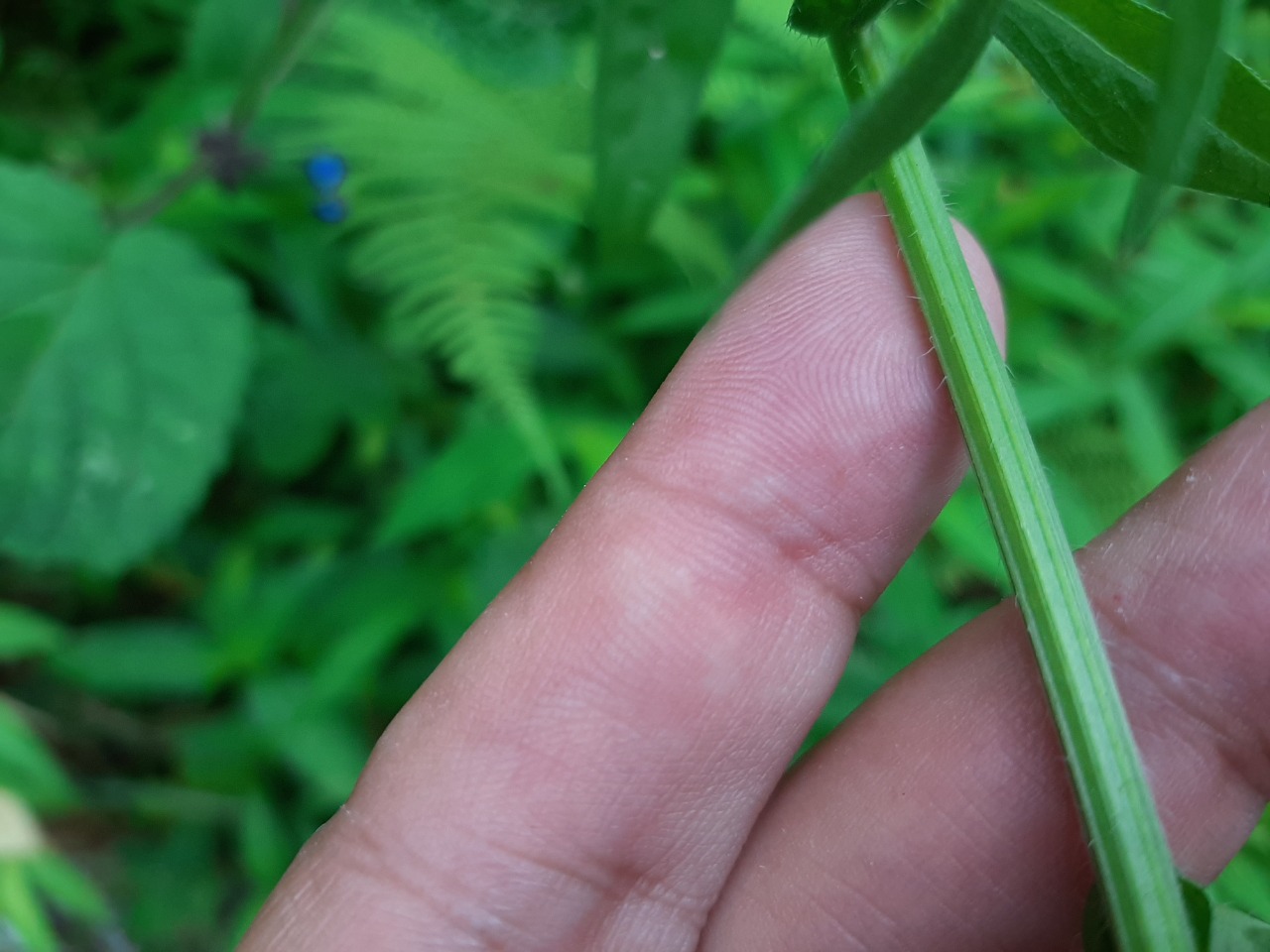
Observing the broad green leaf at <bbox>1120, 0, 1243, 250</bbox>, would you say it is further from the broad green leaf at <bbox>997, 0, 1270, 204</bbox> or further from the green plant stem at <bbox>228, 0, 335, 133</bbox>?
the green plant stem at <bbox>228, 0, 335, 133</bbox>

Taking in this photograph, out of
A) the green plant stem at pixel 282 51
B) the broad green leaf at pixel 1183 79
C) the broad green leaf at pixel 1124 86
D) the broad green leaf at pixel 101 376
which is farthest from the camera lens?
the broad green leaf at pixel 101 376

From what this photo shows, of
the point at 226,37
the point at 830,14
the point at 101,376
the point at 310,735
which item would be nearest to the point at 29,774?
the point at 310,735

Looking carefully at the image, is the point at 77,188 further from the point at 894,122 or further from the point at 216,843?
the point at 894,122

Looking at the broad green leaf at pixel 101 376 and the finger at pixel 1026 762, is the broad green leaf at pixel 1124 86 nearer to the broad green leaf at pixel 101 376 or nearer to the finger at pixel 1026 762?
the finger at pixel 1026 762

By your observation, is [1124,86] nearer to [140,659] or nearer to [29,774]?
[140,659]

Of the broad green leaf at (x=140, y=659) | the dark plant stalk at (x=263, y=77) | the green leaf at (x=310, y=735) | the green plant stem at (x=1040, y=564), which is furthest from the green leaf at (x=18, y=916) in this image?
the green plant stem at (x=1040, y=564)

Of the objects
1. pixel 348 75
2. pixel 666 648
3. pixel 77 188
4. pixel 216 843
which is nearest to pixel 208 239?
pixel 77 188
